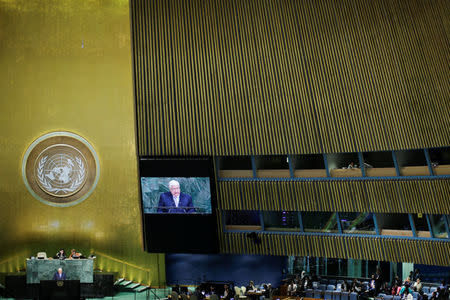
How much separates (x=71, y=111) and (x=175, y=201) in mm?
5046

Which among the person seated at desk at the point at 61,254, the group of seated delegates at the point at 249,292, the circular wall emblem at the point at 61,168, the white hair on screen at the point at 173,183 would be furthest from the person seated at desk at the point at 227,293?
the circular wall emblem at the point at 61,168

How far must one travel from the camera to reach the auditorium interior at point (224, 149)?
16.6m

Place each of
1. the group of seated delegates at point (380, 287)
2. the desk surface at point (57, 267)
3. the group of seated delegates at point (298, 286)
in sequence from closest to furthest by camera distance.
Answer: the group of seated delegates at point (380, 287), the desk surface at point (57, 267), the group of seated delegates at point (298, 286)

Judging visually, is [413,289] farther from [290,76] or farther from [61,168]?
[61,168]

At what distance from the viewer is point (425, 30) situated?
1567 centimetres

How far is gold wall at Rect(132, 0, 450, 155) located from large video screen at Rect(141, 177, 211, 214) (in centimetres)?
91

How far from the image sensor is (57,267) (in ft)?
63.1

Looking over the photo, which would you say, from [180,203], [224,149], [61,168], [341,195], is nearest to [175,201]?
[180,203]

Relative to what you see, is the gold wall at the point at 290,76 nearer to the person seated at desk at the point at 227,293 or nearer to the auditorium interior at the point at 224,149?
the auditorium interior at the point at 224,149

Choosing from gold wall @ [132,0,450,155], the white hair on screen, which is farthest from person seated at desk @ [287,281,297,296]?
the white hair on screen

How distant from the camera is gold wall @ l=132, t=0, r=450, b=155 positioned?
1597 centimetres

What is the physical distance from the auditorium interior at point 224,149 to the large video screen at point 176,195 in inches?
1.7

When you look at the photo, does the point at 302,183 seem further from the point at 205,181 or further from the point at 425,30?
the point at 425,30

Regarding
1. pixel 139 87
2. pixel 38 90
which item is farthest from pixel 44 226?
pixel 139 87
